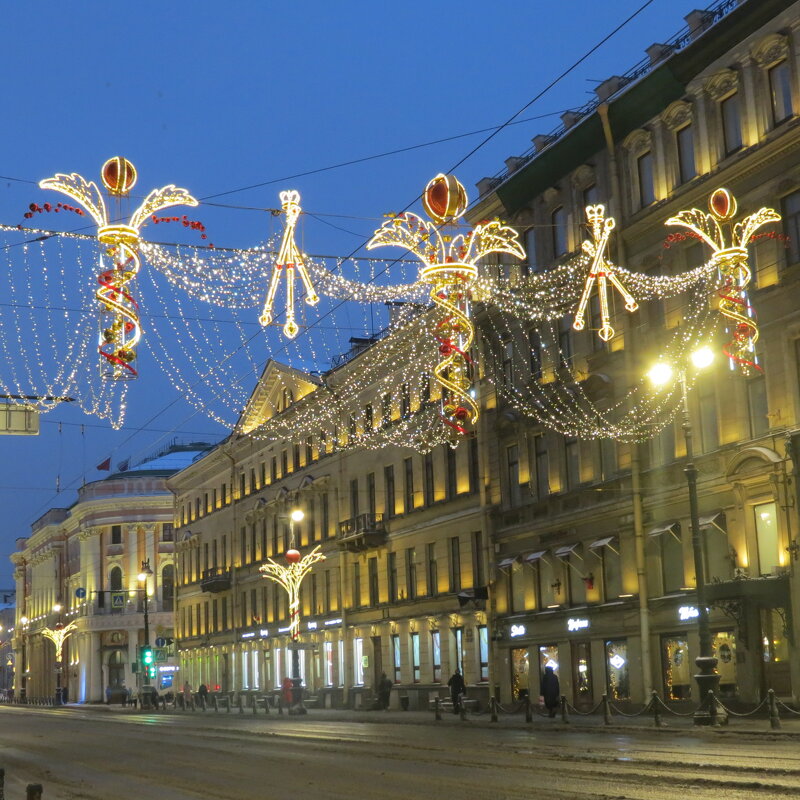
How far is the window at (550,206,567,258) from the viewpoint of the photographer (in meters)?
42.2

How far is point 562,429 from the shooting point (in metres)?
41.8

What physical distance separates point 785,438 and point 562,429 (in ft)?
35.9

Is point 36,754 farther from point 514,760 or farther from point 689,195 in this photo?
point 689,195

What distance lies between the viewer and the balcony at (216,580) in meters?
75.2

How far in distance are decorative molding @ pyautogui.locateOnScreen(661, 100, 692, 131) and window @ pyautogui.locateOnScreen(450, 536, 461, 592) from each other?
19.0 metres

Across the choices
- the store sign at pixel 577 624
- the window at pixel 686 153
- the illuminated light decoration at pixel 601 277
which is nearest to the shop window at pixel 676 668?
the store sign at pixel 577 624

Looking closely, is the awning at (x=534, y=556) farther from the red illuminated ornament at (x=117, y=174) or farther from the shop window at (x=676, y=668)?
the red illuminated ornament at (x=117, y=174)

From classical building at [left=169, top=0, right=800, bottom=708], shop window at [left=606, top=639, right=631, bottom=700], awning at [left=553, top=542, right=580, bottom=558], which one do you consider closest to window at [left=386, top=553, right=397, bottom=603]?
classical building at [left=169, top=0, right=800, bottom=708]

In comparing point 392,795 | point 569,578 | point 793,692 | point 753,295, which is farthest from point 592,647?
point 392,795

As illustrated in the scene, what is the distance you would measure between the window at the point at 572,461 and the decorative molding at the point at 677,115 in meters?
10.5

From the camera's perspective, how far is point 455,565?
4978 centimetres

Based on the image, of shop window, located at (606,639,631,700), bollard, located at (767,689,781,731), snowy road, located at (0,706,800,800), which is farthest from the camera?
shop window, located at (606,639,631,700)

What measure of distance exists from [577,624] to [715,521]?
25.9 ft

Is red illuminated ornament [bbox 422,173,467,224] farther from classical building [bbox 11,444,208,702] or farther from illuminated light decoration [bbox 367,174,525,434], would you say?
classical building [bbox 11,444,208,702]
